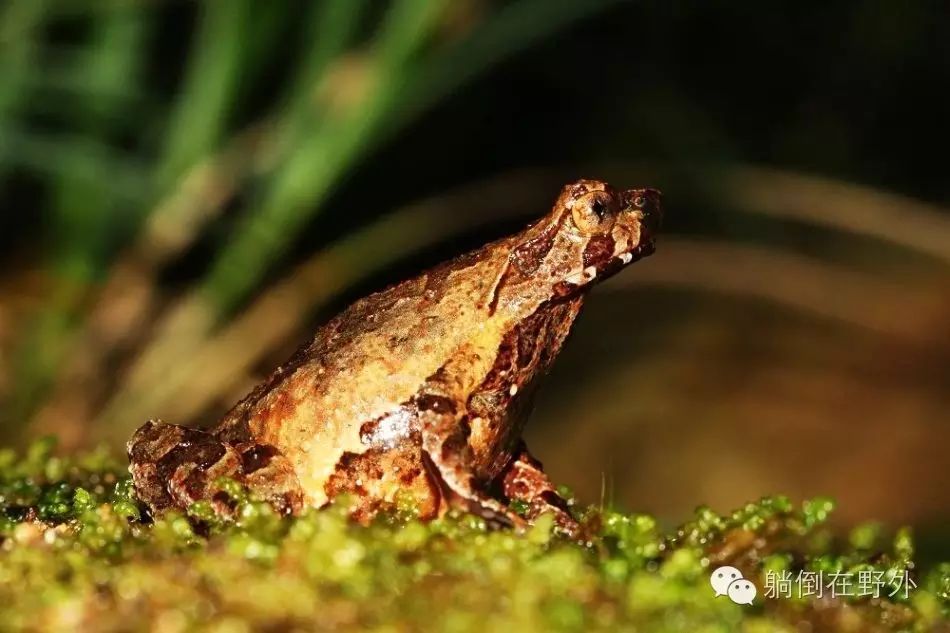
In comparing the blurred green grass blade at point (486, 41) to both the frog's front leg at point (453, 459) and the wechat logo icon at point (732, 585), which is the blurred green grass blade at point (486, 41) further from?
the wechat logo icon at point (732, 585)

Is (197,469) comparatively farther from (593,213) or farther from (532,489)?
(593,213)

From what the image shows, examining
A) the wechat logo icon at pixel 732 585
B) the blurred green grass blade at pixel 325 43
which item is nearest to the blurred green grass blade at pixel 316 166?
the blurred green grass blade at pixel 325 43

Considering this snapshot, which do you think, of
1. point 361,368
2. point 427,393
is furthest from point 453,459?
point 361,368

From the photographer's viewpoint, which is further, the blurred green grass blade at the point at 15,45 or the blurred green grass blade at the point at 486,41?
the blurred green grass blade at the point at 486,41

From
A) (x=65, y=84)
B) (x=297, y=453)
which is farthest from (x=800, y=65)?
(x=297, y=453)

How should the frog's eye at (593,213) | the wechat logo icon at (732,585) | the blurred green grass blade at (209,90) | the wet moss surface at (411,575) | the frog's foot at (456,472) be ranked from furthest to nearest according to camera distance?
the blurred green grass blade at (209,90)
the frog's eye at (593,213)
the frog's foot at (456,472)
the wechat logo icon at (732,585)
the wet moss surface at (411,575)

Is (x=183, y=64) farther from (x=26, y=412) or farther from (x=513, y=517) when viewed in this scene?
(x=513, y=517)

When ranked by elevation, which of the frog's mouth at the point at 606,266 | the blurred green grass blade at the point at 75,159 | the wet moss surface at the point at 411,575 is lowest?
the wet moss surface at the point at 411,575
